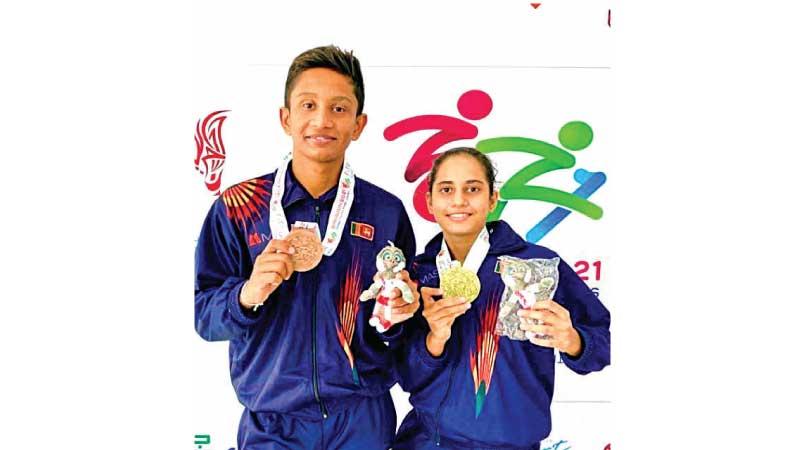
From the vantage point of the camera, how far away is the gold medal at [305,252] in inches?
130

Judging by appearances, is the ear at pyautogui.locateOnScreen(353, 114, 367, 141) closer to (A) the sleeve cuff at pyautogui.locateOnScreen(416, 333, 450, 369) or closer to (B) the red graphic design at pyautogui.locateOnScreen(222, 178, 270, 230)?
(B) the red graphic design at pyautogui.locateOnScreen(222, 178, 270, 230)

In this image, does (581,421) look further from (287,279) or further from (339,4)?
(339,4)

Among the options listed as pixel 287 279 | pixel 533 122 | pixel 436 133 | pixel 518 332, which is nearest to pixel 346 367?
pixel 287 279

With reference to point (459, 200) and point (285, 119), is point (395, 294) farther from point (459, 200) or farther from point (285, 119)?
point (285, 119)

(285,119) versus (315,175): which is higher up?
(285,119)

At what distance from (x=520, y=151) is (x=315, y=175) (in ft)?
2.56

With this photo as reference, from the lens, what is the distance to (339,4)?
3381 millimetres

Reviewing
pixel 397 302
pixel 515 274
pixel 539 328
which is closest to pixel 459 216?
pixel 515 274

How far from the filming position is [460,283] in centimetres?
337

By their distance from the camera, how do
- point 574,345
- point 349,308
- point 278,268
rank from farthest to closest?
point 574,345
point 349,308
point 278,268

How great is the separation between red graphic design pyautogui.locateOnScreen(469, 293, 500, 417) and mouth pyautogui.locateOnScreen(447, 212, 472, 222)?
31 cm

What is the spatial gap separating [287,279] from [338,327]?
0.25 metres

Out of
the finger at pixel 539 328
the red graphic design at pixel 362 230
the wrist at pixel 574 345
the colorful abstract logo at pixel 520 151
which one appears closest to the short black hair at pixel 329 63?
the colorful abstract logo at pixel 520 151

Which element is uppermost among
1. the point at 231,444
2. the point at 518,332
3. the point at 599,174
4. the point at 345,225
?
the point at 599,174
